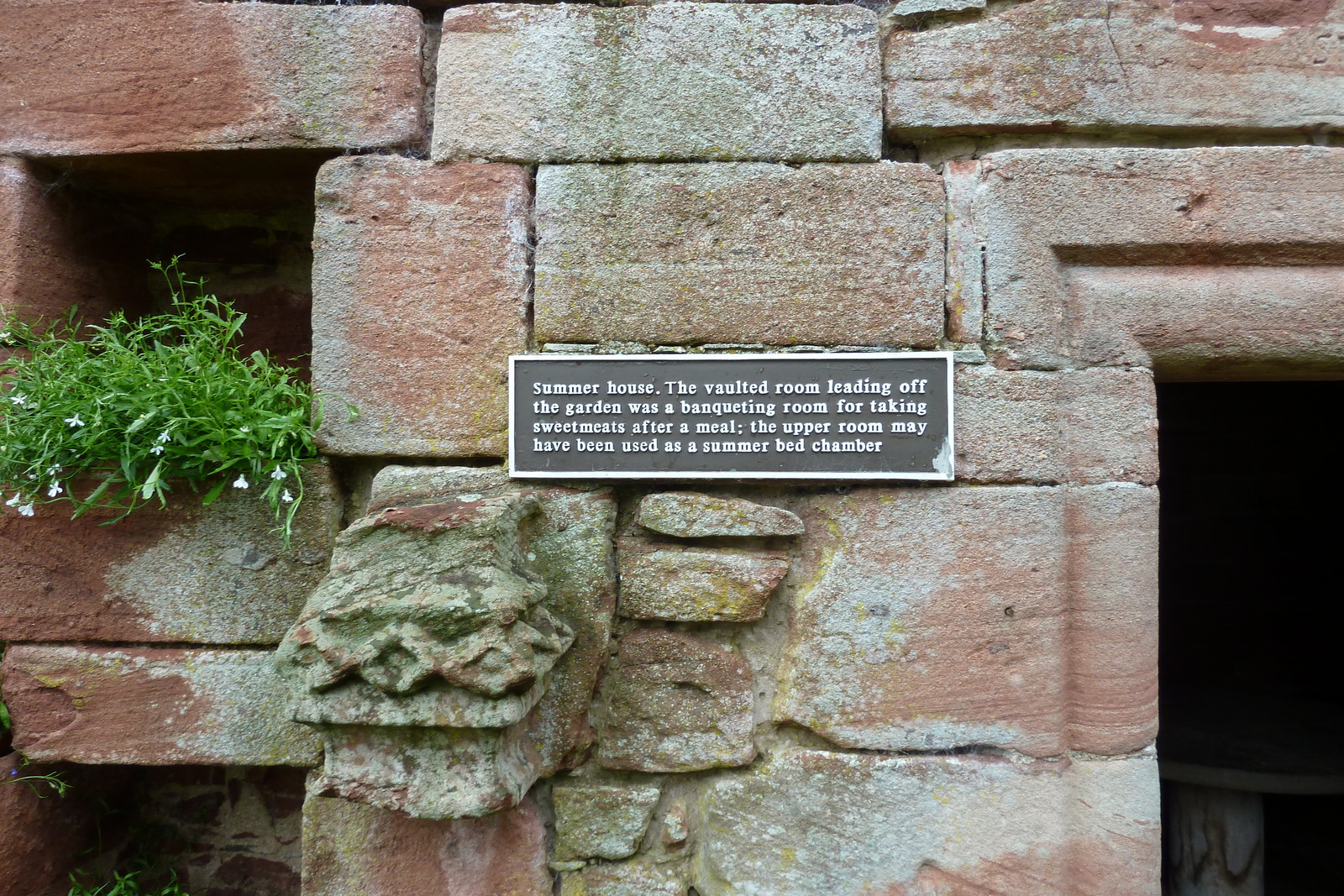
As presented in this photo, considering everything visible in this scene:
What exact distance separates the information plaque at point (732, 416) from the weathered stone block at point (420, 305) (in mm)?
131

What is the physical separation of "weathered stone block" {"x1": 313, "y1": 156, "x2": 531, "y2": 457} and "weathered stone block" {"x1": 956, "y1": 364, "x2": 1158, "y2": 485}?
3.83ft

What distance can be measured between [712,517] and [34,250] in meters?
2.02

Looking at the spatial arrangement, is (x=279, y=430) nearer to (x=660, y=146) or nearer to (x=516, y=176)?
(x=516, y=176)

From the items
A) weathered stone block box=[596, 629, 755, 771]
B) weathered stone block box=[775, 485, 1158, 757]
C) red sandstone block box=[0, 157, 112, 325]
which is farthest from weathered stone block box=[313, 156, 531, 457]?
weathered stone block box=[775, 485, 1158, 757]

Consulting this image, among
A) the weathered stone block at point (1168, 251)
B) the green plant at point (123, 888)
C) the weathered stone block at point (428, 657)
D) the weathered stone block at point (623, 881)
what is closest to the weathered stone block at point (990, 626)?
the weathered stone block at point (1168, 251)

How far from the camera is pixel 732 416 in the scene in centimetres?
183

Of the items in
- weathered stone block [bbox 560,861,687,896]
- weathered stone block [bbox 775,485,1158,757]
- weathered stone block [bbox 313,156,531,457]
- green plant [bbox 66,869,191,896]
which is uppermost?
weathered stone block [bbox 313,156,531,457]

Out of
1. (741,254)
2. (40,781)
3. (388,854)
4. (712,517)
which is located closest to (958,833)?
(712,517)

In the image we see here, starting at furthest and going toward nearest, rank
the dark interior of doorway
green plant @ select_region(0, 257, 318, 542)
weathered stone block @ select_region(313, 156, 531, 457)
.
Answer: the dark interior of doorway
weathered stone block @ select_region(313, 156, 531, 457)
green plant @ select_region(0, 257, 318, 542)

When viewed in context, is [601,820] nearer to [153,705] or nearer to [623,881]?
[623,881]

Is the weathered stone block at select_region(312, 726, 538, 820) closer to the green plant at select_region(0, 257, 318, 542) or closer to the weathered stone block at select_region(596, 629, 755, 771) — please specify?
the weathered stone block at select_region(596, 629, 755, 771)

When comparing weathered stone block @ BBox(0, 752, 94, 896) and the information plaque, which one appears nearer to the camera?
the information plaque

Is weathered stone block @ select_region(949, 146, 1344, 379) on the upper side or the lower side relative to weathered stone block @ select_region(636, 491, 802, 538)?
upper

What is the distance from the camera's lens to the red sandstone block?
6.50ft
